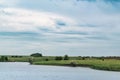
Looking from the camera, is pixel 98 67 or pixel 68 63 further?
pixel 68 63

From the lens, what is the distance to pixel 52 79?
2103 inches

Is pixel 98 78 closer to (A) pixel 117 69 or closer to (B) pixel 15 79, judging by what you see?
(B) pixel 15 79

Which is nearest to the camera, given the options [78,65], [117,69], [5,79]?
[5,79]

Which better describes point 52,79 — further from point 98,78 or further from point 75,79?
point 98,78

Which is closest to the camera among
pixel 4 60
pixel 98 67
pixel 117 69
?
pixel 117 69

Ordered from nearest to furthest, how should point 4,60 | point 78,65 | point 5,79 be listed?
point 5,79
point 78,65
point 4,60

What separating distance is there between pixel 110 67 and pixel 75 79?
2111 cm

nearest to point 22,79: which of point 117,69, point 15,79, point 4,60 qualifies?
point 15,79

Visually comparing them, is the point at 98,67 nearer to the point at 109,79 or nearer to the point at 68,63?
the point at 68,63

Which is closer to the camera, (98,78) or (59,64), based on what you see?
(98,78)

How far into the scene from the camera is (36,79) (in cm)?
5378

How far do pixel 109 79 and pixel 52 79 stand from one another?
735 centimetres

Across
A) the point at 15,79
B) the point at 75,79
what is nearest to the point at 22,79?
the point at 15,79

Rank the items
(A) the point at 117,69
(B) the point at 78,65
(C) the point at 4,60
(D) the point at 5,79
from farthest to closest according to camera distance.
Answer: (C) the point at 4,60, (B) the point at 78,65, (A) the point at 117,69, (D) the point at 5,79
